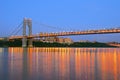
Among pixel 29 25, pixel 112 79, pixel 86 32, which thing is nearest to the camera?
pixel 112 79

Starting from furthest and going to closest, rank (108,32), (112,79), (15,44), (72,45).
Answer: (72,45) < (15,44) < (108,32) < (112,79)

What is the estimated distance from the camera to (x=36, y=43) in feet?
268

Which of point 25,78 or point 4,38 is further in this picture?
point 4,38

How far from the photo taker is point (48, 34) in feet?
181

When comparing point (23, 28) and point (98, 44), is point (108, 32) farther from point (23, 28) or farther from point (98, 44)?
point (98, 44)

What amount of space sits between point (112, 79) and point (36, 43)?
7189 cm

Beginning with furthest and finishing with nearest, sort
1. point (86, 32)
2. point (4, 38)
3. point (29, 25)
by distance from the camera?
point (29, 25) < point (4, 38) < point (86, 32)

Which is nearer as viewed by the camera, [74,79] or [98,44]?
[74,79]

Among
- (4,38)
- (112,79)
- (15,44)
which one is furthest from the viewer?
(15,44)

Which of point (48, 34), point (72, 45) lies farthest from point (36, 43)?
point (48, 34)

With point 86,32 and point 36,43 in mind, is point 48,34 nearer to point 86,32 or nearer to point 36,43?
point 86,32

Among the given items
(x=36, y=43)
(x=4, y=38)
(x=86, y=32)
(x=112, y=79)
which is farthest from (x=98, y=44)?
(x=112, y=79)

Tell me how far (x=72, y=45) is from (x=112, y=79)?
81989 millimetres

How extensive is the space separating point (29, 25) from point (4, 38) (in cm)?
745
